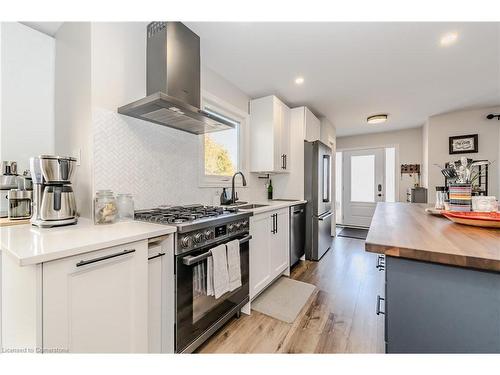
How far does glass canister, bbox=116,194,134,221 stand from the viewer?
152 cm

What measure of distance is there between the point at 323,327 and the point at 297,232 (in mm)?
1382

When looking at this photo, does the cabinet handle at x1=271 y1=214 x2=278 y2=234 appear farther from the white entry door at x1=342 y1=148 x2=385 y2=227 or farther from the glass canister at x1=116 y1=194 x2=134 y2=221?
the white entry door at x1=342 y1=148 x2=385 y2=227

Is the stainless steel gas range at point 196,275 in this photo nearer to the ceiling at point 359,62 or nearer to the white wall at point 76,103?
the white wall at point 76,103

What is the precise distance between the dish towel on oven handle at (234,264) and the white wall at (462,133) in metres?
4.30

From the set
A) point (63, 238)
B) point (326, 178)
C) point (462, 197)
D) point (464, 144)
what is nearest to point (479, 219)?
point (462, 197)

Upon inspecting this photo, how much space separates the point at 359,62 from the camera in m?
2.27

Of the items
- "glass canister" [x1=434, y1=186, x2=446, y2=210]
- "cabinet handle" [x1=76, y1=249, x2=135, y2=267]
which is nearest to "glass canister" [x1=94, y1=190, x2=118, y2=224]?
"cabinet handle" [x1=76, y1=249, x2=135, y2=267]

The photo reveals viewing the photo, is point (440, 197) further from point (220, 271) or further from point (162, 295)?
point (162, 295)

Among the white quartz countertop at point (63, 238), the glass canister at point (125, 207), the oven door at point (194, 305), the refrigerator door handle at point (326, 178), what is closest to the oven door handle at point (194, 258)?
the oven door at point (194, 305)

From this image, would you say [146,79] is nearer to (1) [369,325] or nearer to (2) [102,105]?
(2) [102,105]

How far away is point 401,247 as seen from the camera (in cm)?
80

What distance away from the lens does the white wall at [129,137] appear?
4.90 feet

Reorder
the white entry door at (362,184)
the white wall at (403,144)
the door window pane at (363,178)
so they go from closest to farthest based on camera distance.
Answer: the white wall at (403,144) < the white entry door at (362,184) < the door window pane at (363,178)
